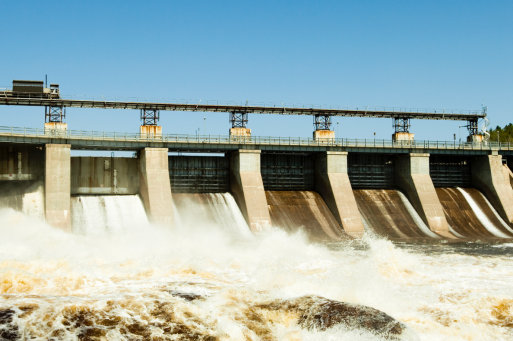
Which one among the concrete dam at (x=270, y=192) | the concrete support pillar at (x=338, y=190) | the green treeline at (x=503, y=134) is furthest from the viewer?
the green treeline at (x=503, y=134)

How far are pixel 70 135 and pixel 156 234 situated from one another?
8.55 m

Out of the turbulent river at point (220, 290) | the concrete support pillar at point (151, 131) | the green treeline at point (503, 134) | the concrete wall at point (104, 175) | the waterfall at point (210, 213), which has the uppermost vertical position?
the green treeline at point (503, 134)

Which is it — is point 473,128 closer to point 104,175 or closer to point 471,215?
point 471,215

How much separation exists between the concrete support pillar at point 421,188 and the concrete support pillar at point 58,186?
25.7m

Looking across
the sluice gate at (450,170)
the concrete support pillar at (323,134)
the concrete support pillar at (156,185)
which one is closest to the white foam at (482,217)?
the sluice gate at (450,170)

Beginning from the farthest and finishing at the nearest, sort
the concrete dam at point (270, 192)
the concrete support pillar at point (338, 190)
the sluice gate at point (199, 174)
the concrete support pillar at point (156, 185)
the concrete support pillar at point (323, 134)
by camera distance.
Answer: the concrete support pillar at point (323, 134) < the sluice gate at point (199, 174) < the concrete support pillar at point (338, 190) < the concrete support pillar at point (156, 185) < the concrete dam at point (270, 192)

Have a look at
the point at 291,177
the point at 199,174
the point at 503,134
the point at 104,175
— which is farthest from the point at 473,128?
the point at 503,134

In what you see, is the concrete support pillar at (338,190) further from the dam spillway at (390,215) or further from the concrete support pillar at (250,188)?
the concrete support pillar at (250,188)

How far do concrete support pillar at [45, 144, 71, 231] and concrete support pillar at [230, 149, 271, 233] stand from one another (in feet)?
37.2

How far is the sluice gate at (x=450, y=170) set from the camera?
140ft

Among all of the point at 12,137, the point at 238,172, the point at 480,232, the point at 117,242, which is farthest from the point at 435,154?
the point at 12,137

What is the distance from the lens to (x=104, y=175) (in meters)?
33.6

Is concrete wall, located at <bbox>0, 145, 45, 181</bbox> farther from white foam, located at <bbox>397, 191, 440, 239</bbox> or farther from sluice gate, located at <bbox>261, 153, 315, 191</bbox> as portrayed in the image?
white foam, located at <bbox>397, 191, 440, 239</bbox>

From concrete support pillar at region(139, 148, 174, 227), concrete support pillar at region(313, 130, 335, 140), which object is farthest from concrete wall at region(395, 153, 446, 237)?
concrete support pillar at region(139, 148, 174, 227)
